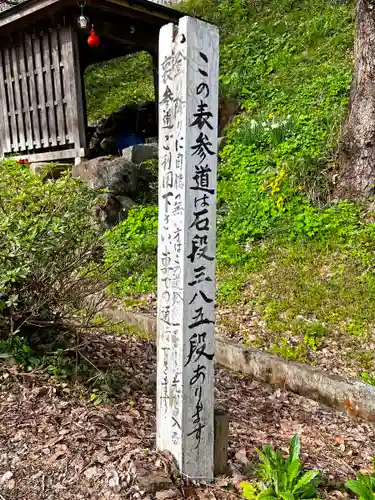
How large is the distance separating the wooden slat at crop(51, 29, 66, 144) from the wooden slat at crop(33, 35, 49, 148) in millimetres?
347

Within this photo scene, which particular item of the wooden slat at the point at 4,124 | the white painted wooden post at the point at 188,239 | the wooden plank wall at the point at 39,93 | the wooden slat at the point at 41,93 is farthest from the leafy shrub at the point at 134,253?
the wooden slat at the point at 4,124

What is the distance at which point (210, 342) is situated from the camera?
2.42 meters

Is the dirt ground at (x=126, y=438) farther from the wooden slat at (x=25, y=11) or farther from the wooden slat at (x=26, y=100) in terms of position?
the wooden slat at (x=26, y=100)

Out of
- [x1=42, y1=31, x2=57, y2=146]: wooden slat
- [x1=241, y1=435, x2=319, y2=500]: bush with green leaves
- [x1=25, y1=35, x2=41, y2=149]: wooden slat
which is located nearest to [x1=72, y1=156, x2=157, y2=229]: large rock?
[x1=42, y1=31, x2=57, y2=146]: wooden slat

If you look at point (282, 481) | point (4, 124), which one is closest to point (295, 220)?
point (282, 481)

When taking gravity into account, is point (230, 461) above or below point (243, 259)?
below

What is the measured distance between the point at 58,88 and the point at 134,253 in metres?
3.78

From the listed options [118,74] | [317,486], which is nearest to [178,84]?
[317,486]

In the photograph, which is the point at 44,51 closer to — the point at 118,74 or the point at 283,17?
the point at 283,17

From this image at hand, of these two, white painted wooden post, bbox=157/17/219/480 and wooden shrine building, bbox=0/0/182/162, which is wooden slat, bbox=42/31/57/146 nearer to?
wooden shrine building, bbox=0/0/182/162

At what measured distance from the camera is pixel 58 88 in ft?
27.1

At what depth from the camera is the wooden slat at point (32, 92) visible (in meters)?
8.52

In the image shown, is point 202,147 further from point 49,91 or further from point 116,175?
point 49,91

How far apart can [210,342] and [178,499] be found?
2.60 ft
